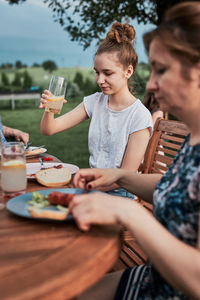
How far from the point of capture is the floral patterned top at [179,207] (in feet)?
3.31

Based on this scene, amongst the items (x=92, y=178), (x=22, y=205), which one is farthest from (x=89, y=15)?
(x=22, y=205)

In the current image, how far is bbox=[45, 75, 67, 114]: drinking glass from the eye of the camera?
1999 millimetres

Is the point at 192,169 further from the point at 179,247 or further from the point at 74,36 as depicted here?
the point at 74,36

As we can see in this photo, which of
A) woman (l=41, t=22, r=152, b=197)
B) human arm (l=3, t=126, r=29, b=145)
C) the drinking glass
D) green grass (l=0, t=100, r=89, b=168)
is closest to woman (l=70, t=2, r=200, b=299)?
the drinking glass

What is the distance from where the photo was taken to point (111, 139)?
2.43 metres

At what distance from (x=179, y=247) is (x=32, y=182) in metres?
0.98

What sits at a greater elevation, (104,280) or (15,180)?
(15,180)

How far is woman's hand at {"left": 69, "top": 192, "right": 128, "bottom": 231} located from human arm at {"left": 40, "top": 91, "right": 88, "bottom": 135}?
1.48 m

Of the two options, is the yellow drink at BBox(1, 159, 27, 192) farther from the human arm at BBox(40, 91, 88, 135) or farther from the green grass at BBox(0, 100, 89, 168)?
the green grass at BBox(0, 100, 89, 168)

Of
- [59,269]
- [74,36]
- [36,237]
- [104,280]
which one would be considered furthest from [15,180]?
[74,36]

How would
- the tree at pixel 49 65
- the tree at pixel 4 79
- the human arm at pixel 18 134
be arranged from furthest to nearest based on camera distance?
the tree at pixel 4 79 → the tree at pixel 49 65 → the human arm at pixel 18 134

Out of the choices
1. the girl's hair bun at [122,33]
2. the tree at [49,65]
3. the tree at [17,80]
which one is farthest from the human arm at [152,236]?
the tree at [17,80]

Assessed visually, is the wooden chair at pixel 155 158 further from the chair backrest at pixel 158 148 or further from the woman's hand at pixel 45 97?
the woman's hand at pixel 45 97

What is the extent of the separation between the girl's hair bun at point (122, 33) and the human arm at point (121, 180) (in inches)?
47.8
